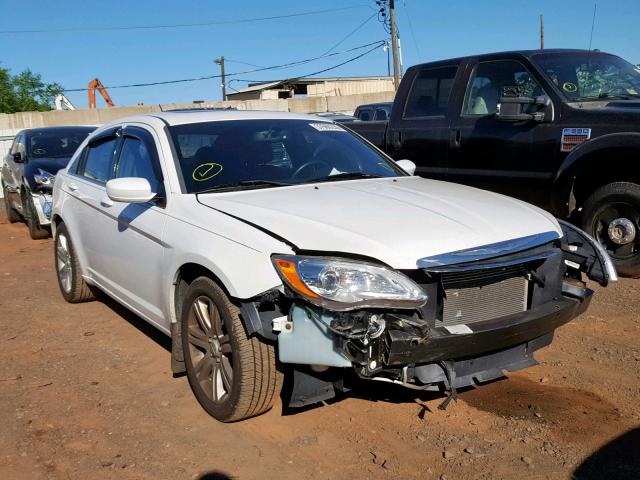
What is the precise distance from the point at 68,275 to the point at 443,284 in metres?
4.09

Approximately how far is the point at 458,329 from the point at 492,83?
14.6 feet

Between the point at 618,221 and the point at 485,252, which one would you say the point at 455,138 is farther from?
the point at 485,252

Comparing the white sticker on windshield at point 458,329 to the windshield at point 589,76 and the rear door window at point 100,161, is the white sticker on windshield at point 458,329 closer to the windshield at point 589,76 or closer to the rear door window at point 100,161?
the rear door window at point 100,161

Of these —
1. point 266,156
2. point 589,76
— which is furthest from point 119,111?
point 266,156

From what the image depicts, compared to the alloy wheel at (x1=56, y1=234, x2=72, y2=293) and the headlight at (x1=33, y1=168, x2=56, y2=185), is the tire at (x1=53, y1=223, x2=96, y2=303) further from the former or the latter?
the headlight at (x1=33, y1=168, x2=56, y2=185)

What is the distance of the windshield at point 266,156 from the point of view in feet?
13.8

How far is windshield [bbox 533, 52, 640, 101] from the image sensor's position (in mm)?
6508

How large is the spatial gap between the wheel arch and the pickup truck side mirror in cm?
52

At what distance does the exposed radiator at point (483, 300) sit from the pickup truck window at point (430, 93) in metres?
4.16

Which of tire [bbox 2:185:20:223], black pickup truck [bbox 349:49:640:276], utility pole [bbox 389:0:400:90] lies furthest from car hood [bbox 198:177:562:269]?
utility pole [bbox 389:0:400:90]

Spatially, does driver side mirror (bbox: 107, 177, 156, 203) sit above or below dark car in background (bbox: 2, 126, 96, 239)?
above

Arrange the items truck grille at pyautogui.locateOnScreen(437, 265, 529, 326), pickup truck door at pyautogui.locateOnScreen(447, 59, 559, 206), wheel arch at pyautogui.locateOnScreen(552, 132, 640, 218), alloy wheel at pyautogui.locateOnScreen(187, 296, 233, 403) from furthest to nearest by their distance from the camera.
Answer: pickup truck door at pyautogui.locateOnScreen(447, 59, 559, 206)
wheel arch at pyautogui.locateOnScreen(552, 132, 640, 218)
alloy wheel at pyautogui.locateOnScreen(187, 296, 233, 403)
truck grille at pyautogui.locateOnScreen(437, 265, 529, 326)

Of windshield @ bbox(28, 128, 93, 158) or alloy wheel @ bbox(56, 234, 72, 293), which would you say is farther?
windshield @ bbox(28, 128, 93, 158)

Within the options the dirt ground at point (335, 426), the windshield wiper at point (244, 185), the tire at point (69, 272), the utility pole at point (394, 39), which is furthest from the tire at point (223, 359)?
the utility pole at point (394, 39)
